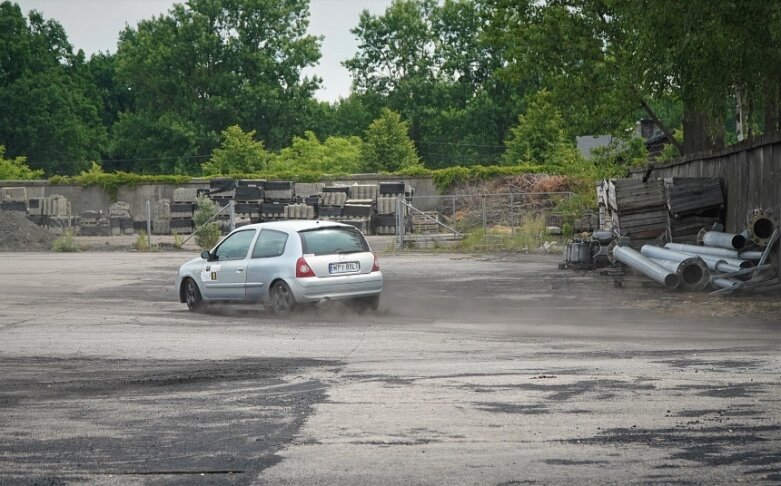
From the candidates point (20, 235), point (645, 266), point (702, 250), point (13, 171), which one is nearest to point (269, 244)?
point (645, 266)

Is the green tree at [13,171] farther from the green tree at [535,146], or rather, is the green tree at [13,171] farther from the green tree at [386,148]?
the green tree at [535,146]

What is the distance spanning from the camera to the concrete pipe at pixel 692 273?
20.8 m

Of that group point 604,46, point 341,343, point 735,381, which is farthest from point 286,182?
point 735,381

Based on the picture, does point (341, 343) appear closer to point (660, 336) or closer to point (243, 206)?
point (660, 336)

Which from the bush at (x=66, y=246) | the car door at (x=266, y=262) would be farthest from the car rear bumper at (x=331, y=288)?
the bush at (x=66, y=246)

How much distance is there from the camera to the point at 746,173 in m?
23.1

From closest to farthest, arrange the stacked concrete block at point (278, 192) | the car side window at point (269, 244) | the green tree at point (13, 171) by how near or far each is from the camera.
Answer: the car side window at point (269, 244) < the stacked concrete block at point (278, 192) < the green tree at point (13, 171)

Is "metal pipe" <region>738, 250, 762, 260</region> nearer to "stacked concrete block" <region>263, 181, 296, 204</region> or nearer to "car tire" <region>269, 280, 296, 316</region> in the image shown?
"car tire" <region>269, 280, 296, 316</region>

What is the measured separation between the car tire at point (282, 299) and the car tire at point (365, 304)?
1.09 m

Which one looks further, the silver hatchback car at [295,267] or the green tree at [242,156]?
the green tree at [242,156]

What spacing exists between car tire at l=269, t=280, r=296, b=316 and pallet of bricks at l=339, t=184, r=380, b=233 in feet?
108

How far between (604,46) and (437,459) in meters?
31.2

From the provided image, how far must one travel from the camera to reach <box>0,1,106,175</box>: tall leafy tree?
9606 centimetres

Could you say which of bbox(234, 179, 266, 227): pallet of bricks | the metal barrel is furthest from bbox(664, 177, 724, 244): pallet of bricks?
bbox(234, 179, 266, 227): pallet of bricks
